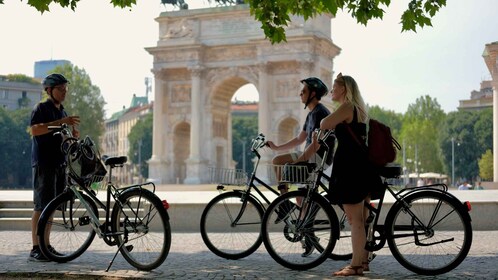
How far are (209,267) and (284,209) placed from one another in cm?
95

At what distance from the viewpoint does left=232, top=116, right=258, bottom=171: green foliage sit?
123 m

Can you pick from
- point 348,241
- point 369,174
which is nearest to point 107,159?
point 369,174

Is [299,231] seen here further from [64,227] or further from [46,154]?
[46,154]

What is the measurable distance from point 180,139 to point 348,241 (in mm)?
52563

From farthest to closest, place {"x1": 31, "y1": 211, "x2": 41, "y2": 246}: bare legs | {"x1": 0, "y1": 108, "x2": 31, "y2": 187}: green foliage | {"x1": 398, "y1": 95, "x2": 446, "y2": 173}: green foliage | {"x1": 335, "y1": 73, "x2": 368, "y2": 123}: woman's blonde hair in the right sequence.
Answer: {"x1": 398, "y1": 95, "x2": 446, "y2": 173}: green foliage
{"x1": 0, "y1": 108, "x2": 31, "y2": 187}: green foliage
{"x1": 31, "y1": 211, "x2": 41, "y2": 246}: bare legs
{"x1": 335, "y1": 73, "x2": 368, "y2": 123}: woman's blonde hair

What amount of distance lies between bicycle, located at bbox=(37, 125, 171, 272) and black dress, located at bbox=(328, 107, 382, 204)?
5.31ft

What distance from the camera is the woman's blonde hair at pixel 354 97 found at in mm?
7504

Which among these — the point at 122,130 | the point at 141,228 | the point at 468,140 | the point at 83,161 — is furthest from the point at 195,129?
the point at 122,130

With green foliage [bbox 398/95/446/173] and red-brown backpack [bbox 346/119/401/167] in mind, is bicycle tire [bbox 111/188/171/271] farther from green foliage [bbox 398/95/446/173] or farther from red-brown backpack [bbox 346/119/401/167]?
green foliage [bbox 398/95/446/173]

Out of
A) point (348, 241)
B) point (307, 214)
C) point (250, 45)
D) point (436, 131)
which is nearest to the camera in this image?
point (307, 214)

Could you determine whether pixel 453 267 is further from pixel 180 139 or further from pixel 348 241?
pixel 180 139

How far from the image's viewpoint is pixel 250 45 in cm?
5644

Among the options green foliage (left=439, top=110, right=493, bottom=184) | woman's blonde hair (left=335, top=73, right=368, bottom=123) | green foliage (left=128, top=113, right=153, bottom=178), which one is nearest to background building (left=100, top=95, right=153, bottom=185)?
green foliage (left=128, top=113, right=153, bottom=178)

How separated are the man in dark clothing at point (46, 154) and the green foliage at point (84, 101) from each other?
66952mm
